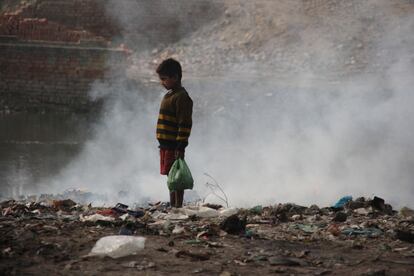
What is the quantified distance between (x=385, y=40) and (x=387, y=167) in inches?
381

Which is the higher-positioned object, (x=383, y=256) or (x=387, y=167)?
(x=387, y=167)

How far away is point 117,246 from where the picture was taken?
161 inches

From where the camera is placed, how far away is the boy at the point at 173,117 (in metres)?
5.61

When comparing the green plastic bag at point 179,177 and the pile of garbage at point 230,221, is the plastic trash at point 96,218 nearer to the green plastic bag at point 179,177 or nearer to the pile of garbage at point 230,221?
the pile of garbage at point 230,221

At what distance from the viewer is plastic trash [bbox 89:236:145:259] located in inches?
160

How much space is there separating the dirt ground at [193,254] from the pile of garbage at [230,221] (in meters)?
0.04

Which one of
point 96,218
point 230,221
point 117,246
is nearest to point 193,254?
point 117,246

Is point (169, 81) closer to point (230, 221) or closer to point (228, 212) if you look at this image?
point (228, 212)

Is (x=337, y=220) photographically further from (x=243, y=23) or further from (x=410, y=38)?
(x=243, y=23)

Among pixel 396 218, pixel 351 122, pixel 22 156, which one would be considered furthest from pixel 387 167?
Result: pixel 22 156

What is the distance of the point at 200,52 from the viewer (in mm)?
19375

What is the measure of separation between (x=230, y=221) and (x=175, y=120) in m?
1.16

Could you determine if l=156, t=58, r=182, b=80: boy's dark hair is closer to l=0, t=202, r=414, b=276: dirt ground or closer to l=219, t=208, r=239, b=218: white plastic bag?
l=219, t=208, r=239, b=218: white plastic bag

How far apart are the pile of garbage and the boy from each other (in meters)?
0.46
